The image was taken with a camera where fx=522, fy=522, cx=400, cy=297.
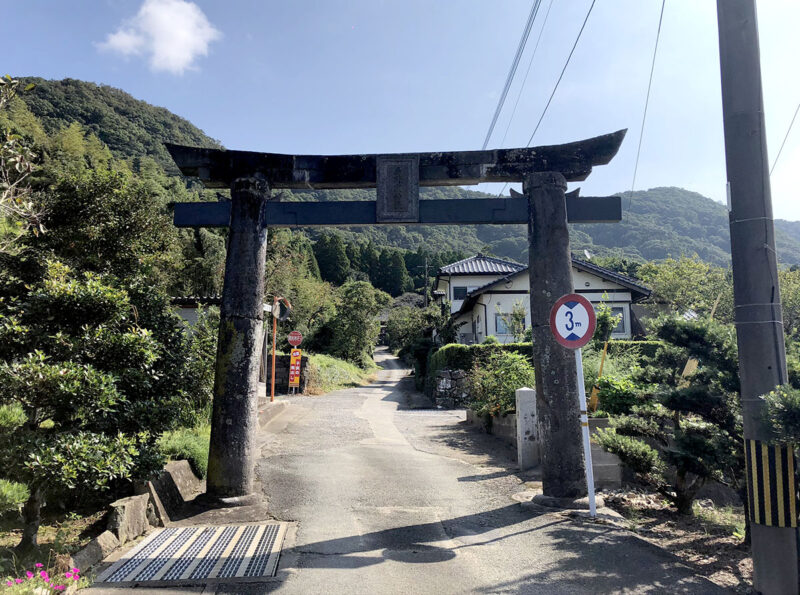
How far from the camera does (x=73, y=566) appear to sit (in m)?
4.20

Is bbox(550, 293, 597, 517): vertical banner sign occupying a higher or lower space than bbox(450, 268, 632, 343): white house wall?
lower

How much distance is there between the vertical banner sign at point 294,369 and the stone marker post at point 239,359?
51.1ft

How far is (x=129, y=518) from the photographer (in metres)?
5.14

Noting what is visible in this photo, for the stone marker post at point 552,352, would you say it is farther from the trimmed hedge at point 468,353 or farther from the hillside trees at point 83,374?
the trimmed hedge at point 468,353

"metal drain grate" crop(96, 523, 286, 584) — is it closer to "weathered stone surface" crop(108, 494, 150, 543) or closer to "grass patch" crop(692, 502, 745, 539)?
"weathered stone surface" crop(108, 494, 150, 543)

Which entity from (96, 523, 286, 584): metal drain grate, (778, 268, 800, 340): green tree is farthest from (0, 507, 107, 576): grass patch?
(778, 268, 800, 340): green tree

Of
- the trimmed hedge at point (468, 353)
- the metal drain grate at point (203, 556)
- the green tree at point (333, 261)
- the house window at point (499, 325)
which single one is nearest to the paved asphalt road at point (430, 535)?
the metal drain grate at point (203, 556)

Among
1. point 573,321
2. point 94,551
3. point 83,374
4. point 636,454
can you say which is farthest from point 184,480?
point 636,454

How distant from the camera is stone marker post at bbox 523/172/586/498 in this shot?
638 centimetres

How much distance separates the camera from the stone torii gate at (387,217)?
6.46m

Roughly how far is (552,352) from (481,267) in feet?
98.8

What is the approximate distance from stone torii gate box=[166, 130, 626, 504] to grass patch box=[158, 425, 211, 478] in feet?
3.53

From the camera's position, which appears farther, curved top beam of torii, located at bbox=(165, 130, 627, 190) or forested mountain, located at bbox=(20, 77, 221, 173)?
forested mountain, located at bbox=(20, 77, 221, 173)

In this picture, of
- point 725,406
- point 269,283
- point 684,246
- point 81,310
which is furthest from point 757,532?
point 684,246
